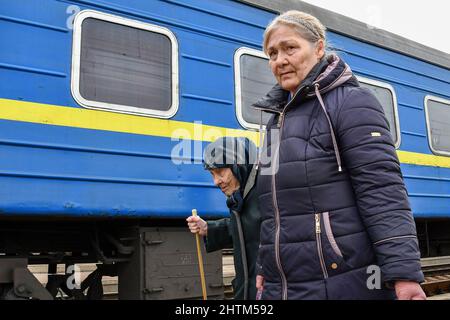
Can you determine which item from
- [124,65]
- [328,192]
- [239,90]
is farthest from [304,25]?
[239,90]

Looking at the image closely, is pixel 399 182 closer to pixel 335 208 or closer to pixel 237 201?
pixel 335 208

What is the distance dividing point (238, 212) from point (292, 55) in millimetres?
711

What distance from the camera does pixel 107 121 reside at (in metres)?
3.14

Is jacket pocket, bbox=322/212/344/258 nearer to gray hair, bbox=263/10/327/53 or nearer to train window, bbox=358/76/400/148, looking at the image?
gray hair, bbox=263/10/327/53

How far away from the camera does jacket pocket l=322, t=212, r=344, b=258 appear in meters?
1.47

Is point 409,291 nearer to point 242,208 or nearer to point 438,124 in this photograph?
point 242,208

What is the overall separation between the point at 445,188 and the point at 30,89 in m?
4.34

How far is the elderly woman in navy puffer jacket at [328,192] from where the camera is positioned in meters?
1.42

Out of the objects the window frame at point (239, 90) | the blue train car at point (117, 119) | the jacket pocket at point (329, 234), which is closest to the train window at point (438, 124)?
the blue train car at point (117, 119)

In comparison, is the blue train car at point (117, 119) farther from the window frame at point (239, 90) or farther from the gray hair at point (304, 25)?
the gray hair at point (304, 25)

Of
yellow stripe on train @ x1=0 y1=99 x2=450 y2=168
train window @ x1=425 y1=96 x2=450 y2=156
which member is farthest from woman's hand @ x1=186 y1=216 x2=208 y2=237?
train window @ x1=425 y1=96 x2=450 y2=156

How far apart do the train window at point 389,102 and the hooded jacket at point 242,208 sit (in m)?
3.13

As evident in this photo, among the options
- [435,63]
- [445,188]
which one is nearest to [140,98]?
[445,188]

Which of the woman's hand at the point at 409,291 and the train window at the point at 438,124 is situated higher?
the train window at the point at 438,124
